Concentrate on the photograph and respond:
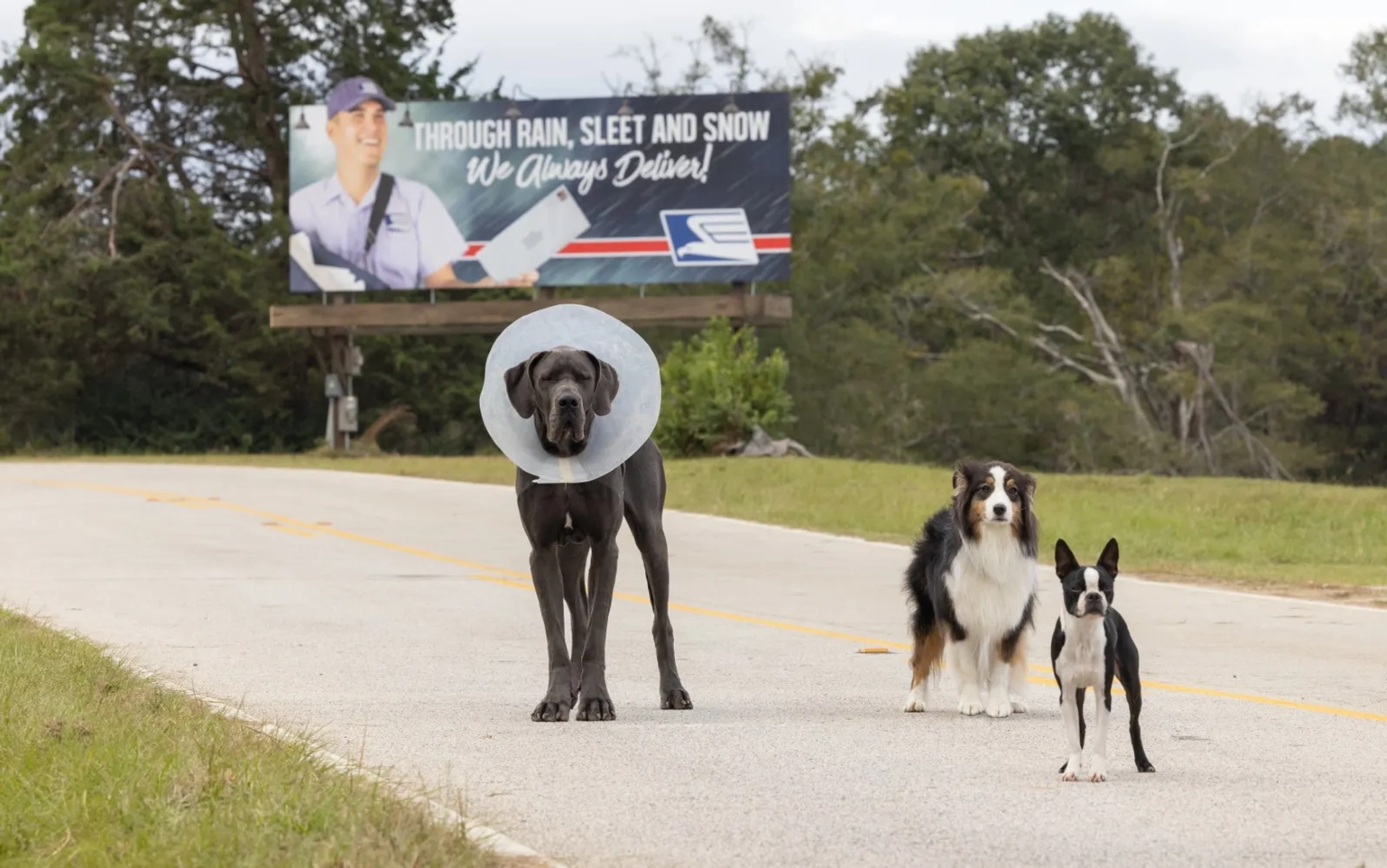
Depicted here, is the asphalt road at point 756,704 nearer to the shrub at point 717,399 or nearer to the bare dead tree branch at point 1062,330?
the shrub at point 717,399

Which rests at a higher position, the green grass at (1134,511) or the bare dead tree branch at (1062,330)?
the bare dead tree branch at (1062,330)

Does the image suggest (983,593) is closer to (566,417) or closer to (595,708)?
(595,708)

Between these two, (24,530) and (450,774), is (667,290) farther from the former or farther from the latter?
(450,774)

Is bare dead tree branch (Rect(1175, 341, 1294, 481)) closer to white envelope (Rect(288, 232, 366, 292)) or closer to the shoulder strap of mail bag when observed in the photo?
the shoulder strap of mail bag

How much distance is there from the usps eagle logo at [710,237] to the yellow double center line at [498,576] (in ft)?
45.2

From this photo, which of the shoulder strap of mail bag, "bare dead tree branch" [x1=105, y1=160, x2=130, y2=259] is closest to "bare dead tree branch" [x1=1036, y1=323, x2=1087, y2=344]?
the shoulder strap of mail bag

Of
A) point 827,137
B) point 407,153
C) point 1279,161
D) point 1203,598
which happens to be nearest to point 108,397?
point 407,153

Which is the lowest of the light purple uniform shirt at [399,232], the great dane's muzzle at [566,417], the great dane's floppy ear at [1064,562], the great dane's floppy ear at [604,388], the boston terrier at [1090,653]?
the boston terrier at [1090,653]

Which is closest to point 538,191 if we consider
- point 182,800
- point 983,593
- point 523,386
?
point 523,386

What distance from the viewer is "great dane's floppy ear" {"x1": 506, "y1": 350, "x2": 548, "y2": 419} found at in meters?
9.56

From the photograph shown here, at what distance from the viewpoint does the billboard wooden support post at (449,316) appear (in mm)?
41062

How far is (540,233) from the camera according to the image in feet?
140

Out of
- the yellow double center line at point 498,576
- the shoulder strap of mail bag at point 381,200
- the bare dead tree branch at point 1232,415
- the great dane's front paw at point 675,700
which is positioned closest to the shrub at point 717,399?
the shoulder strap of mail bag at point 381,200

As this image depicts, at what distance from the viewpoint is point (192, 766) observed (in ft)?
23.5
